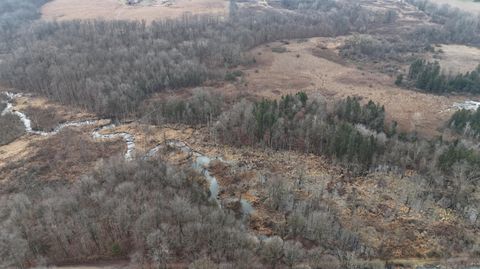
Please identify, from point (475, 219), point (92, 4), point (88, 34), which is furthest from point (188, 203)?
point (92, 4)

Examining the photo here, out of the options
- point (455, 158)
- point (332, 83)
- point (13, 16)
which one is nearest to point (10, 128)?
point (332, 83)

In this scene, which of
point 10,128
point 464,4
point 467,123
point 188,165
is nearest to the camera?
point 188,165

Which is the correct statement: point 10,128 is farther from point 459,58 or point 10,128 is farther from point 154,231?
point 459,58

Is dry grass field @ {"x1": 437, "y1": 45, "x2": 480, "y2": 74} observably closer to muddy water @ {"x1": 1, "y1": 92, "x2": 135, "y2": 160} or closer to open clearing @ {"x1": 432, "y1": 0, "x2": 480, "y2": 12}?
open clearing @ {"x1": 432, "y1": 0, "x2": 480, "y2": 12}

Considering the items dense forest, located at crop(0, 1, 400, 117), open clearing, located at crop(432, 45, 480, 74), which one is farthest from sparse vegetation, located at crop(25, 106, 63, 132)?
open clearing, located at crop(432, 45, 480, 74)

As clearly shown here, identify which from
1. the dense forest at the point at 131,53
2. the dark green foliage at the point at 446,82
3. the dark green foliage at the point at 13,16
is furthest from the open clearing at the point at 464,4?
the dark green foliage at the point at 13,16

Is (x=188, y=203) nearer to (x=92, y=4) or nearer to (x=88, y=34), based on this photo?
(x=88, y=34)
